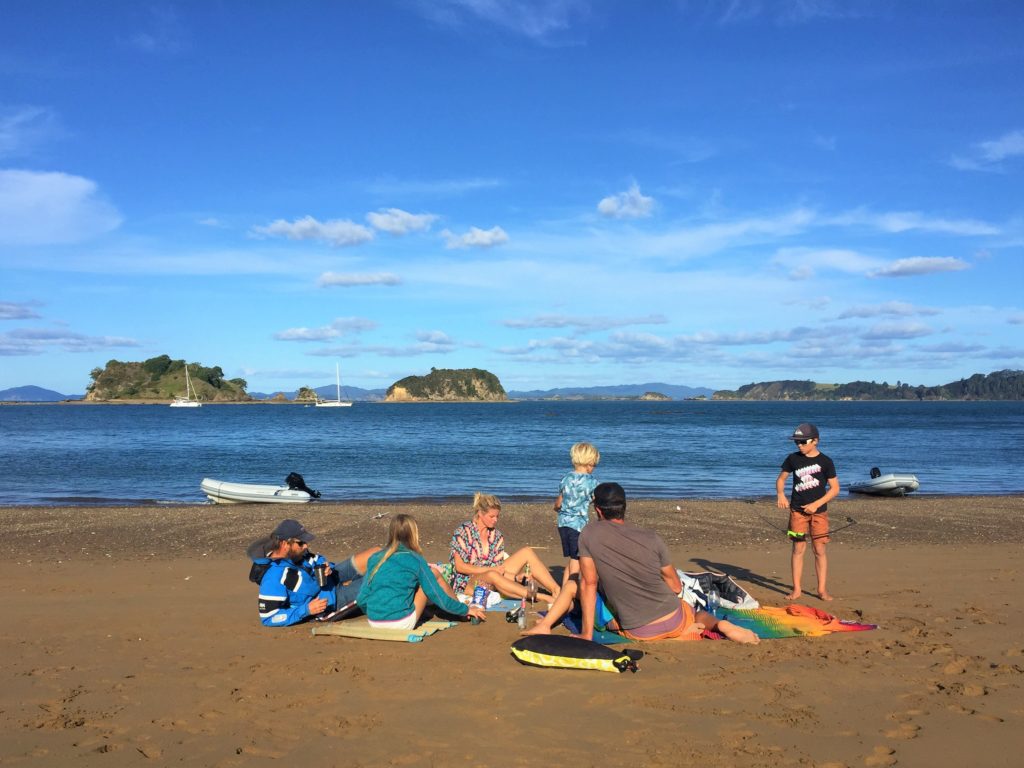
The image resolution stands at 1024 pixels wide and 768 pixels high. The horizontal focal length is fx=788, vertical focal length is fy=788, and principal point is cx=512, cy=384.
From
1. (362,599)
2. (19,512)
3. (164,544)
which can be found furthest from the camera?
(19,512)

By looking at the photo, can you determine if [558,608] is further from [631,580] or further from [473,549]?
[473,549]

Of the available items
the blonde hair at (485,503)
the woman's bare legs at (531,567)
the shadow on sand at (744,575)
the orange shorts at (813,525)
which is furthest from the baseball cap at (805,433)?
the blonde hair at (485,503)

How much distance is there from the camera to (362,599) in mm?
6598

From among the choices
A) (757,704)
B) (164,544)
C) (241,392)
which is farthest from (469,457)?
(241,392)

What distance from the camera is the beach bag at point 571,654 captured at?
5500 mm

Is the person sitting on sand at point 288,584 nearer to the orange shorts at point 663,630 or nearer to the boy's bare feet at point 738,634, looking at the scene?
the orange shorts at point 663,630

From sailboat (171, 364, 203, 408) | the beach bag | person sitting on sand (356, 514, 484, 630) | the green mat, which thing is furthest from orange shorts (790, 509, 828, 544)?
sailboat (171, 364, 203, 408)

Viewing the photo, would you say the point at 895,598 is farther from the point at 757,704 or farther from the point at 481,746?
the point at 481,746

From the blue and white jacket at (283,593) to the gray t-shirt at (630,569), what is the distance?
256 cm

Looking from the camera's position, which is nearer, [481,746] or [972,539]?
[481,746]

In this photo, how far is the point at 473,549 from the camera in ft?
24.6

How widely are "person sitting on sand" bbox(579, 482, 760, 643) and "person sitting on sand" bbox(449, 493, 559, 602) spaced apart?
1.22 m

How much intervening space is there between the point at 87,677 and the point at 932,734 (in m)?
5.43

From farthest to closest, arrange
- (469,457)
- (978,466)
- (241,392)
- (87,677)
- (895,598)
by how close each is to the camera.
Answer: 1. (241,392)
2. (469,457)
3. (978,466)
4. (895,598)
5. (87,677)
